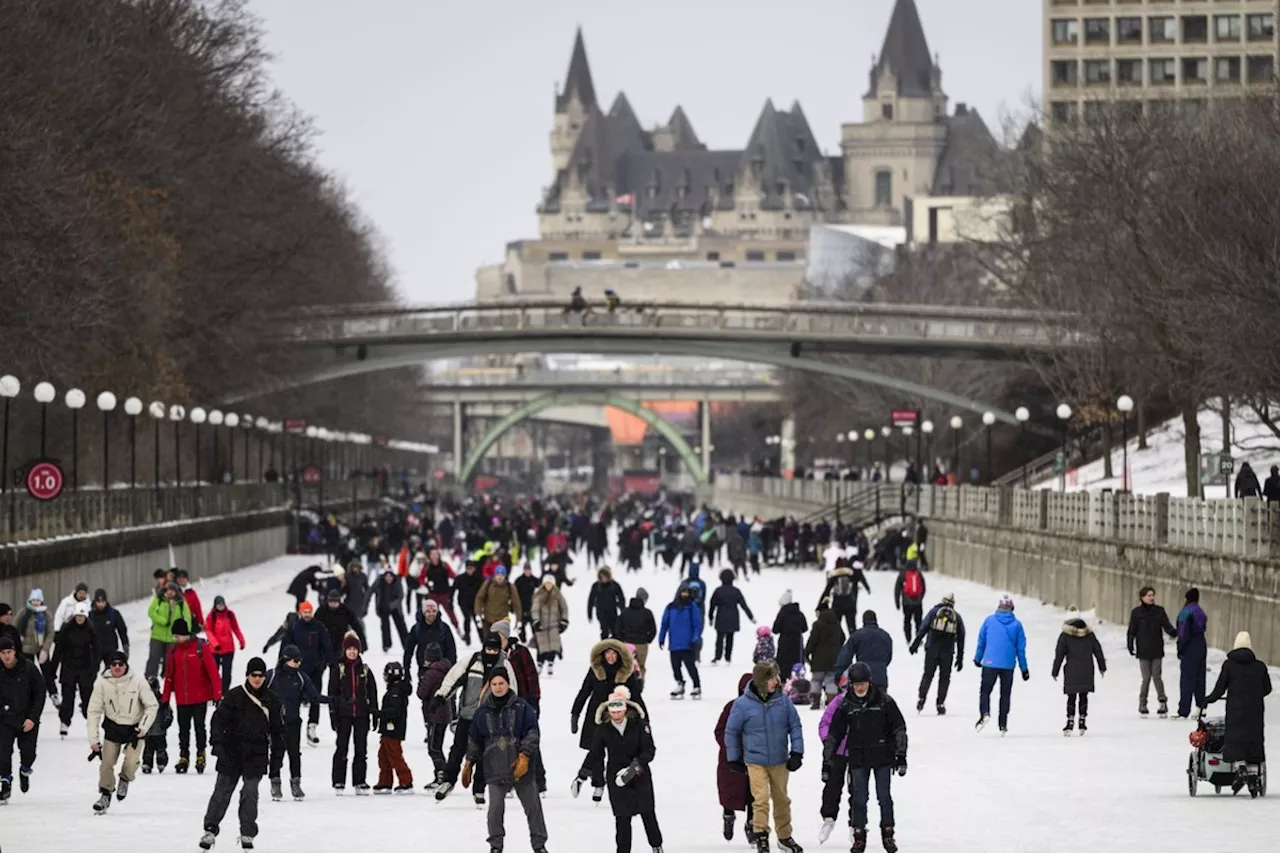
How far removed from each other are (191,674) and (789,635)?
7363mm

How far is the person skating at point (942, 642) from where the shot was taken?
26.2 meters

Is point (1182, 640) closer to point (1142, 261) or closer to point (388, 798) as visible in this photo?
point (388, 798)

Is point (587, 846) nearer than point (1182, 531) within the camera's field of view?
Yes

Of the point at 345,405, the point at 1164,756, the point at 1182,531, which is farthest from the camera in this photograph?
the point at 345,405

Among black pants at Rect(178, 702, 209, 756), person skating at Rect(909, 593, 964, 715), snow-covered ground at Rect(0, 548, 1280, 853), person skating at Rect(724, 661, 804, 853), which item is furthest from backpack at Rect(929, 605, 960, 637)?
person skating at Rect(724, 661, 804, 853)

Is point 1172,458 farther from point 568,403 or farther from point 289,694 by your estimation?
point 568,403

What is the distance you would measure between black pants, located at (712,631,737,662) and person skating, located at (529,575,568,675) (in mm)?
1902

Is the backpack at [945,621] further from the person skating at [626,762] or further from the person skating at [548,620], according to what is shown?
the person skating at [626,762]

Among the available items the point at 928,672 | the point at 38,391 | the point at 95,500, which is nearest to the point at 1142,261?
the point at 95,500

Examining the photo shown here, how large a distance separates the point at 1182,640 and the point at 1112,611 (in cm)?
1543

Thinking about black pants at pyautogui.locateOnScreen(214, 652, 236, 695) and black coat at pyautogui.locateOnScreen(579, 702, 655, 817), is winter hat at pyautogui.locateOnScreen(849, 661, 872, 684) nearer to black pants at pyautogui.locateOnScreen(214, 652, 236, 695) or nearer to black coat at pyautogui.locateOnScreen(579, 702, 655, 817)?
black coat at pyautogui.locateOnScreen(579, 702, 655, 817)

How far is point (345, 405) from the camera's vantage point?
324 feet

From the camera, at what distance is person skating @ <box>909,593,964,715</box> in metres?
26.2

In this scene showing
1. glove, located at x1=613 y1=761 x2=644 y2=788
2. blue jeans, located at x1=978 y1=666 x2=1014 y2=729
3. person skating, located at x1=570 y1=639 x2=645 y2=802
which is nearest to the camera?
glove, located at x1=613 y1=761 x2=644 y2=788
